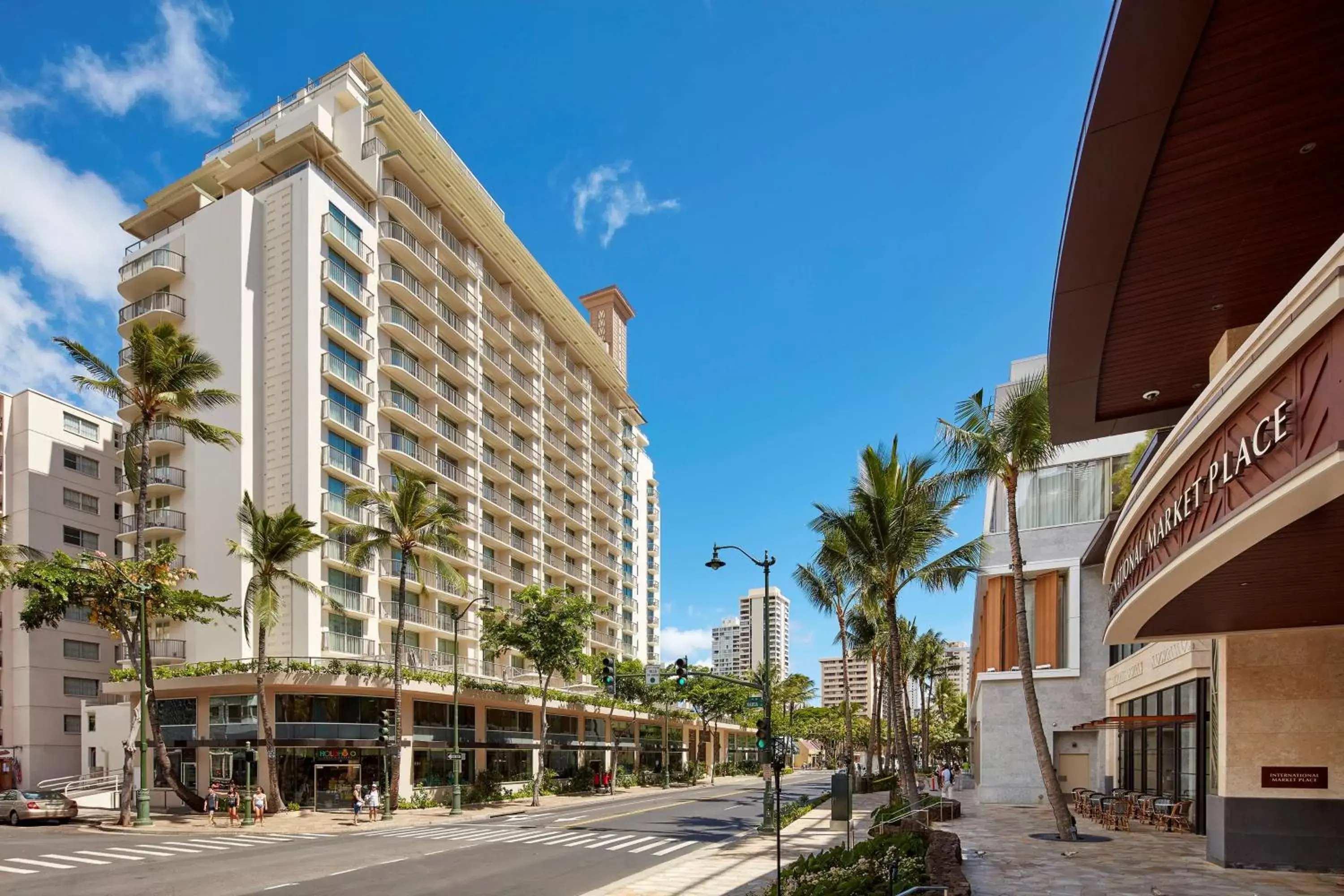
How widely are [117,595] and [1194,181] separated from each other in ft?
128

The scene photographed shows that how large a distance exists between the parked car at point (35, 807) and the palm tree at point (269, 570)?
24.6 ft

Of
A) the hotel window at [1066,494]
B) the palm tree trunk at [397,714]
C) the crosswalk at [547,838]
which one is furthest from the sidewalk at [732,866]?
the palm tree trunk at [397,714]

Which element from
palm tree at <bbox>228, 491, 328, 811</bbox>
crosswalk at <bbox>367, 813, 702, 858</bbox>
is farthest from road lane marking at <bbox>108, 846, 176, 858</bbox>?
palm tree at <bbox>228, 491, 328, 811</bbox>

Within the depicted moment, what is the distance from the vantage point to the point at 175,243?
5006cm

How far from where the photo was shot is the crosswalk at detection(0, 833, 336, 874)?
2302 cm

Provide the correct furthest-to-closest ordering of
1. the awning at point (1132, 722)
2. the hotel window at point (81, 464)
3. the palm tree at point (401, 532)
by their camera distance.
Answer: the hotel window at point (81, 464) < the palm tree at point (401, 532) < the awning at point (1132, 722)

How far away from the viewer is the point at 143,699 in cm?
3397

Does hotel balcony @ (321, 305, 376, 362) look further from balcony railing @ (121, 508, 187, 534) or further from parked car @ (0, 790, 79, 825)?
parked car @ (0, 790, 79, 825)

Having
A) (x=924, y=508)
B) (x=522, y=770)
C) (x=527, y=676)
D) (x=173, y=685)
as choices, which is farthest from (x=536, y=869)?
(x=527, y=676)

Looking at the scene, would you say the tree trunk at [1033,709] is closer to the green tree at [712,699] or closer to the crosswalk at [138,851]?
the crosswalk at [138,851]

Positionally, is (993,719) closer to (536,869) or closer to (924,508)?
(924,508)

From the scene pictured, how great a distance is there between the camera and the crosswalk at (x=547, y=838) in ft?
89.0

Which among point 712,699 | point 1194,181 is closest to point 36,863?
point 1194,181

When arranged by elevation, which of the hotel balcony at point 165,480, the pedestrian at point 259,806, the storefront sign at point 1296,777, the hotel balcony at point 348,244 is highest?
the hotel balcony at point 348,244
